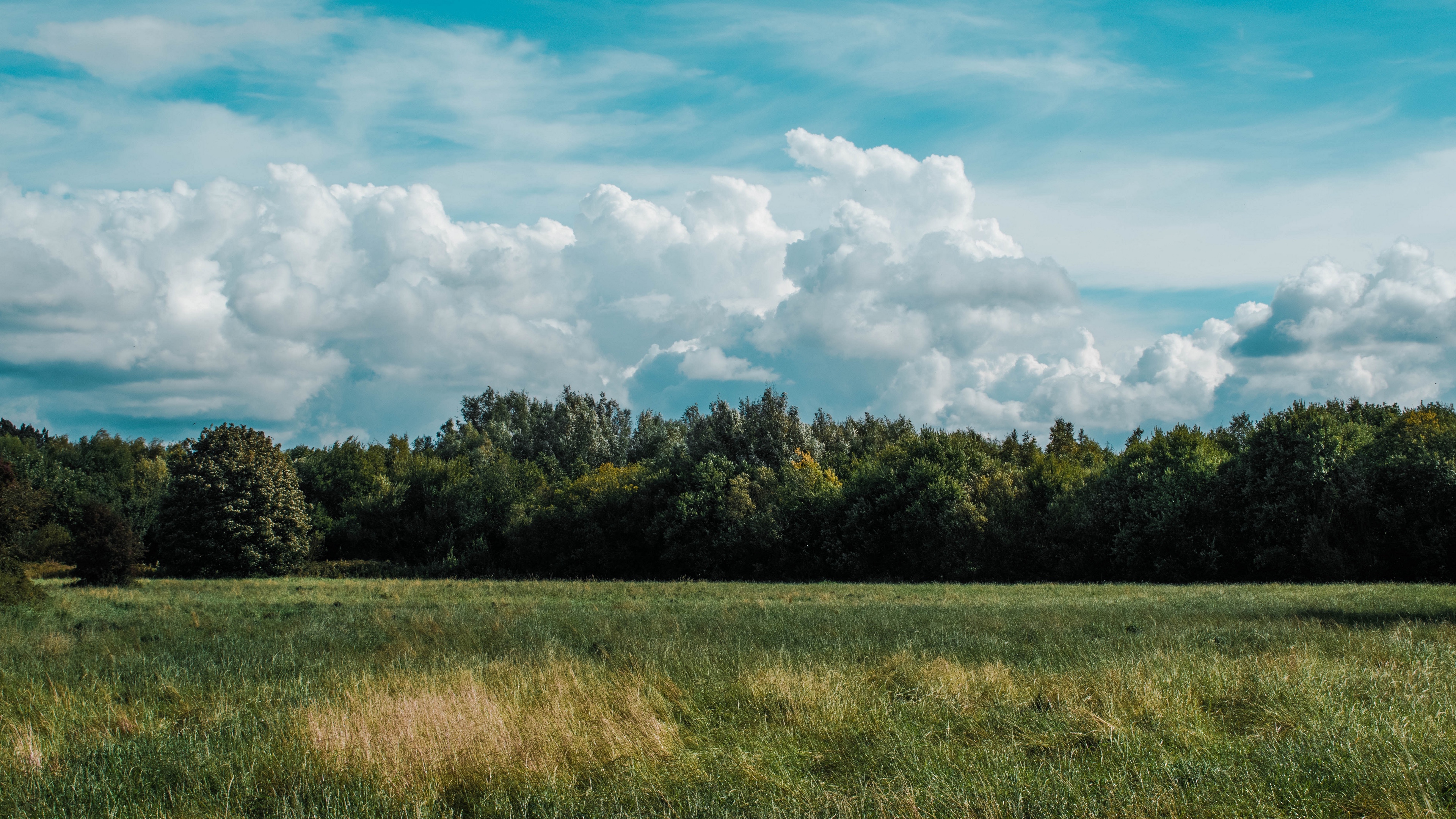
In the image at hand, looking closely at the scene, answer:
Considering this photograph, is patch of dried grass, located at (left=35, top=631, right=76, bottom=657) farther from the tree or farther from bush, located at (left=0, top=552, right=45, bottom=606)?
the tree

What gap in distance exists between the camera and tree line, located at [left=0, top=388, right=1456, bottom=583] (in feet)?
145

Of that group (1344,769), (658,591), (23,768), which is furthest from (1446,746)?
(658,591)

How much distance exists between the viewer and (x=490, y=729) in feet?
29.5

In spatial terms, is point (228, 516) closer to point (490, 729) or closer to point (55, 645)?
point (55, 645)

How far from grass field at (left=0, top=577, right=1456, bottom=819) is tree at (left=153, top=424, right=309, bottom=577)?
4537cm

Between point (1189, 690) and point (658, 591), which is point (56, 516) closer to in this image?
point (658, 591)

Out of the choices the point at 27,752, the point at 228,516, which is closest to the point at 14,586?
the point at 27,752

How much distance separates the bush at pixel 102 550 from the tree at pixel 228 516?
1384 centimetres

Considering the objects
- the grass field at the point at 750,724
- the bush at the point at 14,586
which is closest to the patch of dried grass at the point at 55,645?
the grass field at the point at 750,724

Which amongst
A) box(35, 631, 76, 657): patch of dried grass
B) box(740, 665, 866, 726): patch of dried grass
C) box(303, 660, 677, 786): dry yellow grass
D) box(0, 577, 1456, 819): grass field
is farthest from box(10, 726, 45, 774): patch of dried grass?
box(35, 631, 76, 657): patch of dried grass

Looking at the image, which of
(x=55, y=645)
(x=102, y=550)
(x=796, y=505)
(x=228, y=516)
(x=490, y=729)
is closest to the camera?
(x=490, y=729)

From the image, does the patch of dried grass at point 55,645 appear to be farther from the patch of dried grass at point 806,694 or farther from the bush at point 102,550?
the bush at point 102,550

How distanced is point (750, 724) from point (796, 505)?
55896 millimetres

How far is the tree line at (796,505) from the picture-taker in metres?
44.1
